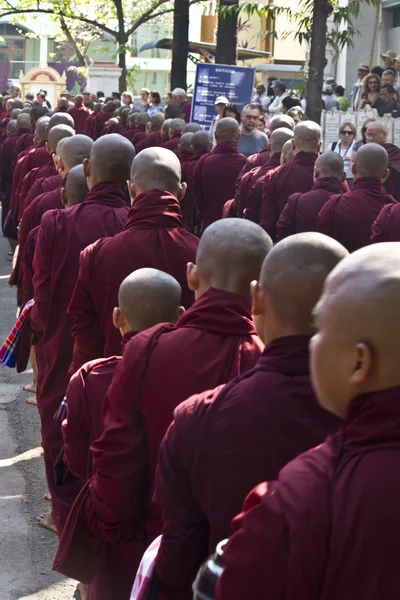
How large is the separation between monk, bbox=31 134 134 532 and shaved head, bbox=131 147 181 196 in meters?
0.52

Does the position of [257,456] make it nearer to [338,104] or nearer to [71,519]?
[71,519]

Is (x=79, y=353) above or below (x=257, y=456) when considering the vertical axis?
below

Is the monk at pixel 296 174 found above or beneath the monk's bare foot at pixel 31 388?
above

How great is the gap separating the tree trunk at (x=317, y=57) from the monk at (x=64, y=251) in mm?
5783

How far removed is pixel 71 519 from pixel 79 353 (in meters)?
1.41

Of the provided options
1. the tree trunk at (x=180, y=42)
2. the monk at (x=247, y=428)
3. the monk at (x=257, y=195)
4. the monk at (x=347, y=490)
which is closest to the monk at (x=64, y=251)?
the monk at (x=247, y=428)

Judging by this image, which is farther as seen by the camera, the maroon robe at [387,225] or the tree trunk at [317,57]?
the tree trunk at [317,57]

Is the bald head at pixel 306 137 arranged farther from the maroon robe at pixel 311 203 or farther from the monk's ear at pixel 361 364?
the monk's ear at pixel 361 364

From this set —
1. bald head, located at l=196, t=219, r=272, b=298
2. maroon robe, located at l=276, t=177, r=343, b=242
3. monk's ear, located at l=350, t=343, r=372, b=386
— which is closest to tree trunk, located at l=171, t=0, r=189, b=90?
maroon robe, located at l=276, t=177, r=343, b=242

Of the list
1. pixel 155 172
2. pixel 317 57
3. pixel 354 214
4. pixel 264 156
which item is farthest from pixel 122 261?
pixel 317 57

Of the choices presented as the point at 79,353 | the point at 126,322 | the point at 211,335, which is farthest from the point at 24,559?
the point at 211,335

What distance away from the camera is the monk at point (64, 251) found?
5168 millimetres

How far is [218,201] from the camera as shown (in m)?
11.0

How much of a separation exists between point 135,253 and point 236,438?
2081 millimetres
